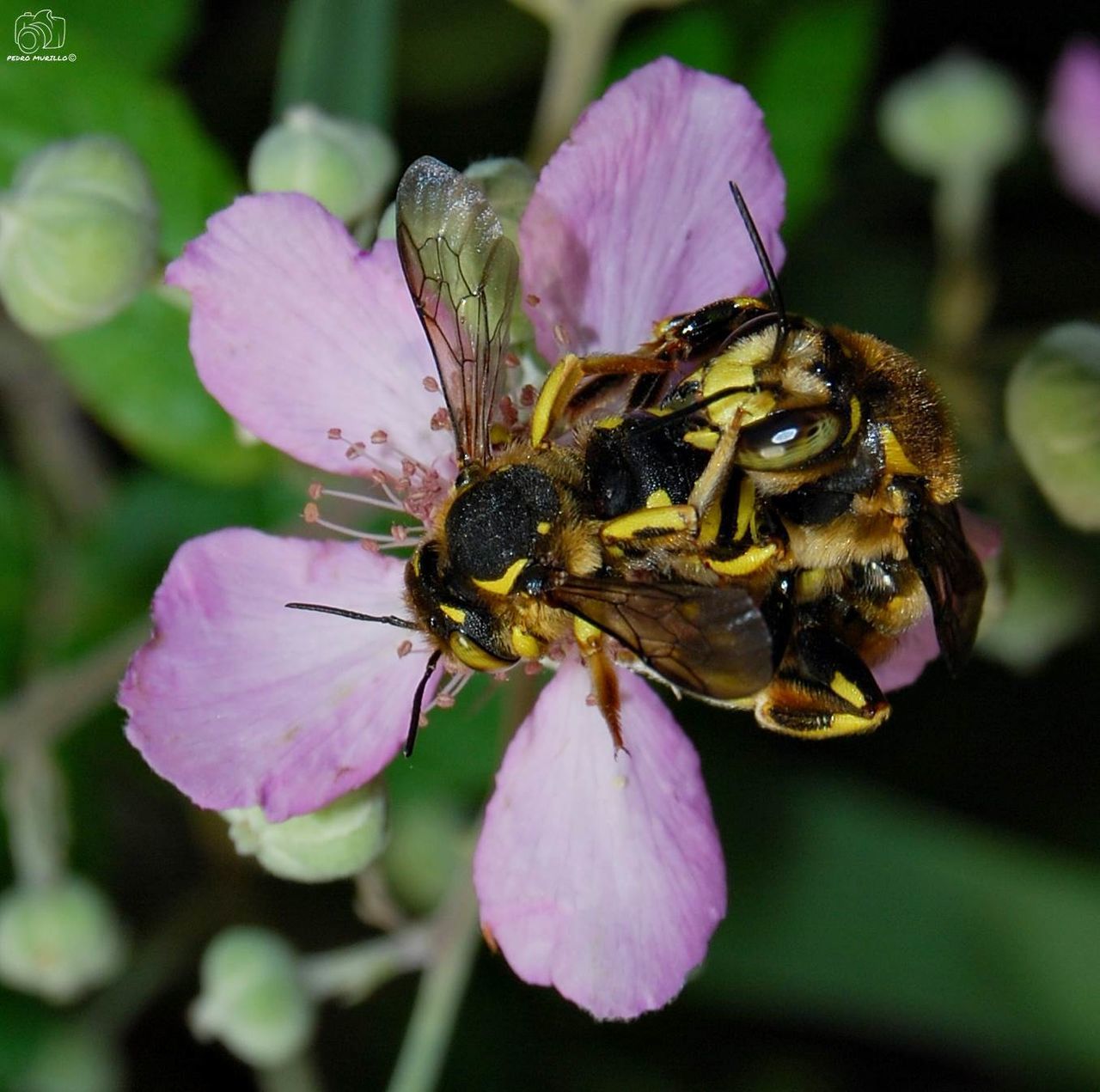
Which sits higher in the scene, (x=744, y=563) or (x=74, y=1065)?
(x=744, y=563)

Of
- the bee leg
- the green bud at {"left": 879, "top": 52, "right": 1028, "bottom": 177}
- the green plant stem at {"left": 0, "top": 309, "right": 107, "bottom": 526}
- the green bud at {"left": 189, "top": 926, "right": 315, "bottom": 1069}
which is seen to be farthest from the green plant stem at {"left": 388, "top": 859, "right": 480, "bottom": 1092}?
the green bud at {"left": 879, "top": 52, "right": 1028, "bottom": 177}

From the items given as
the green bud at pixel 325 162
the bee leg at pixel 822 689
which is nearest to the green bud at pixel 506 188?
the green bud at pixel 325 162

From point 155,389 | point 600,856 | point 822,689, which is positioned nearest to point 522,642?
point 822,689

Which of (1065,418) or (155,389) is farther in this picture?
(155,389)

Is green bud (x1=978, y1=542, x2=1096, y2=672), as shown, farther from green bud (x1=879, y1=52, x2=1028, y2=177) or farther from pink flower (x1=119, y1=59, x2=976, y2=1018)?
green bud (x1=879, y1=52, x2=1028, y2=177)

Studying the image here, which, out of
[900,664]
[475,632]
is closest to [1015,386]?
[900,664]

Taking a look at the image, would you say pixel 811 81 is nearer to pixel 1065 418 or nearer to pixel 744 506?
pixel 1065 418
